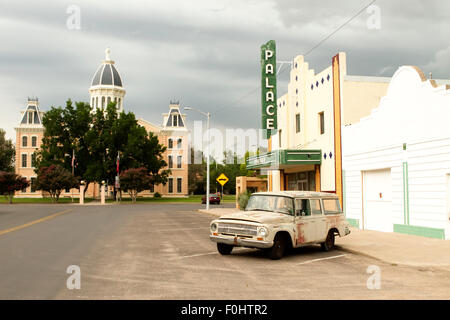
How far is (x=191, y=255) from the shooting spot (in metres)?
11.9

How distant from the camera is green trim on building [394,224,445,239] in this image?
51.6ft

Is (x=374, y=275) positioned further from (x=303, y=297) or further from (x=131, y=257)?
(x=131, y=257)

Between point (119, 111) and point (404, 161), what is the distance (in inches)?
2859

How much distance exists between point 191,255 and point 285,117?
20561 millimetres

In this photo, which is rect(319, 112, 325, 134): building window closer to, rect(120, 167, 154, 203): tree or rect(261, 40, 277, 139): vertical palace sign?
rect(261, 40, 277, 139): vertical palace sign

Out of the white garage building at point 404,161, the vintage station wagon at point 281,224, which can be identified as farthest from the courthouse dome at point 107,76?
the vintage station wagon at point 281,224

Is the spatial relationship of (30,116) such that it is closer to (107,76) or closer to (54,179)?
(107,76)

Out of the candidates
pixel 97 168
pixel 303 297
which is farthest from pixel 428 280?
pixel 97 168

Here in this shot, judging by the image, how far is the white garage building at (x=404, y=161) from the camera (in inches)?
623

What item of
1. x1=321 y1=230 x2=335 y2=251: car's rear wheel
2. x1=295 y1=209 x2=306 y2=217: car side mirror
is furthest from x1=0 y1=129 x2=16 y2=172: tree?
x1=295 y1=209 x2=306 y2=217: car side mirror

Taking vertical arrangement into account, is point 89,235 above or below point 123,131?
below

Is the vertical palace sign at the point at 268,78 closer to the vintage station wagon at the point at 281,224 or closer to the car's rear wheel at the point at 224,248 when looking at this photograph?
the vintage station wagon at the point at 281,224

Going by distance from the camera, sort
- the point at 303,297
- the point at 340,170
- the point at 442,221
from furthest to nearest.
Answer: the point at 340,170 → the point at 442,221 → the point at 303,297

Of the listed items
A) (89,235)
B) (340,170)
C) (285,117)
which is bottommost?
(89,235)
